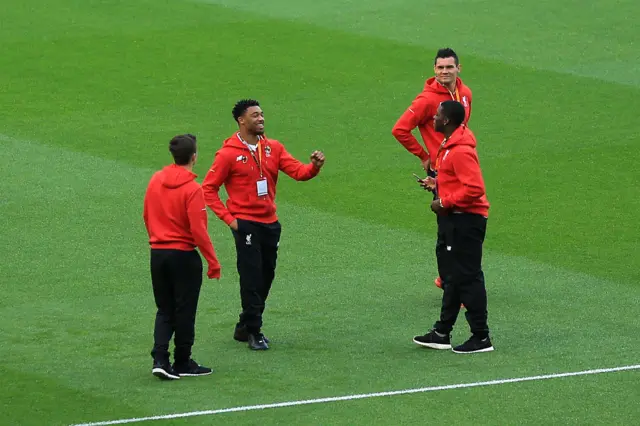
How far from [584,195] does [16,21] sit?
12823 millimetres

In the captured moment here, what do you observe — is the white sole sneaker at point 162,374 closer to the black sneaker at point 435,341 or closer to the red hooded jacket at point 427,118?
the black sneaker at point 435,341

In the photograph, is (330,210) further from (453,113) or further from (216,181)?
(453,113)

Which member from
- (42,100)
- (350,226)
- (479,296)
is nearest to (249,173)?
(479,296)

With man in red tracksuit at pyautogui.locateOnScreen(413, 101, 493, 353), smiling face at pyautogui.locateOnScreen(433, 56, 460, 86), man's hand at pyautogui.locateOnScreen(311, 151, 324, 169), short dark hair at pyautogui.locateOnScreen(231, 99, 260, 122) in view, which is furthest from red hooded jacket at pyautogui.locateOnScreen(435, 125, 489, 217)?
smiling face at pyautogui.locateOnScreen(433, 56, 460, 86)

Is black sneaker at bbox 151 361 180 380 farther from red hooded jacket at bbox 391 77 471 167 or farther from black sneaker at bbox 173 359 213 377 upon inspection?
red hooded jacket at bbox 391 77 471 167

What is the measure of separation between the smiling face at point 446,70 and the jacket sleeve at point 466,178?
6.79 ft

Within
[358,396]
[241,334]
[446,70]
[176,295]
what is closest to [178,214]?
[176,295]

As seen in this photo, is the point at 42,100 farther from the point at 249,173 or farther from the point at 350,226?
the point at 249,173

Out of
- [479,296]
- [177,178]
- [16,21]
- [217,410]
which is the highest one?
[16,21]

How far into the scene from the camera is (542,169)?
19406mm

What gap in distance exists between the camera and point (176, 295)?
11.6 metres

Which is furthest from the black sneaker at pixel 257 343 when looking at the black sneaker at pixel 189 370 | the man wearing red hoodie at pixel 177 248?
the man wearing red hoodie at pixel 177 248

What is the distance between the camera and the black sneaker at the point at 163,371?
11594mm

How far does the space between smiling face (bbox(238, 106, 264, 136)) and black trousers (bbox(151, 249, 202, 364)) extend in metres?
1.43
